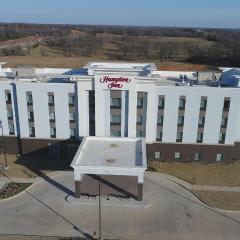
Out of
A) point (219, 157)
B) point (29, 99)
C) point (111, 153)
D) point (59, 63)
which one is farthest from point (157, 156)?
point (59, 63)

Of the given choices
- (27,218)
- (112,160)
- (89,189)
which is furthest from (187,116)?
(27,218)

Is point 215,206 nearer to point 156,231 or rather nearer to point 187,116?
point 156,231

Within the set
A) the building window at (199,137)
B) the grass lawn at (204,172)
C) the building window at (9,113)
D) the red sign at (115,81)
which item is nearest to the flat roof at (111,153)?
the grass lawn at (204,172)

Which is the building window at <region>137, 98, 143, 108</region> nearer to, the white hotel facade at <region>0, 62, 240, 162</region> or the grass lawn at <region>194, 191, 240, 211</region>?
the white hotel facade at <region>0, 62, 240, 162</region>

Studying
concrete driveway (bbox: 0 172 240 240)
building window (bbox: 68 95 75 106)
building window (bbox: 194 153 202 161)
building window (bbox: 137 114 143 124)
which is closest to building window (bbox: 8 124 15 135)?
building window (bbox: 68 95 75 106)

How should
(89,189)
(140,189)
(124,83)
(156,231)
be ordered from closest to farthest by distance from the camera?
(156,231), (140,189), (89,189), (124,83)

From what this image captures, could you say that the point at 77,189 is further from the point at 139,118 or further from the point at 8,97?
the point at 8,97
